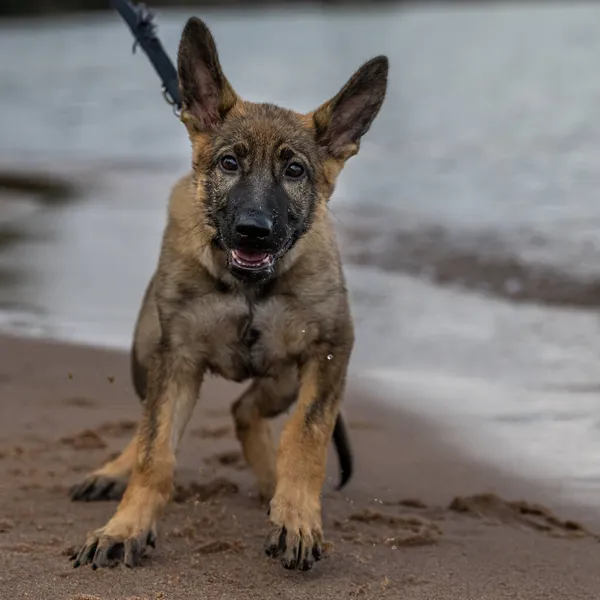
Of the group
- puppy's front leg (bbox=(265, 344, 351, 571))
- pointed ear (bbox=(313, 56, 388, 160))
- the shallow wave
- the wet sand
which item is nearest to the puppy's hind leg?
the wet sand

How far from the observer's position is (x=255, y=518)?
16.2ft

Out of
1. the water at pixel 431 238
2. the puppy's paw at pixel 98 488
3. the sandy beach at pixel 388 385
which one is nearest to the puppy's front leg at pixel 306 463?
the sandy beach at pixel 388 385

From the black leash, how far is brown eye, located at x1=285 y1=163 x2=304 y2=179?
1183mm

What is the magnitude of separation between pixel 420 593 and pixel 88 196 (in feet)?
38.6

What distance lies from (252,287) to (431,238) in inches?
311

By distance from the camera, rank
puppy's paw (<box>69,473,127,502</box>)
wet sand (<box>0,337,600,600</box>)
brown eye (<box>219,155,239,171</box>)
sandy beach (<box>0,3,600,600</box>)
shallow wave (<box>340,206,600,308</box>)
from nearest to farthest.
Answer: wet sand (<box>0,337,600,600</box>) < sandy beach (<box>0,3,600,600</box>) < brown eye (<box>219,155,239,171</box>) < puppy's paw (<box>69,473,127,502</box>) < shallow wave (<box>340,206,600,308</box>)

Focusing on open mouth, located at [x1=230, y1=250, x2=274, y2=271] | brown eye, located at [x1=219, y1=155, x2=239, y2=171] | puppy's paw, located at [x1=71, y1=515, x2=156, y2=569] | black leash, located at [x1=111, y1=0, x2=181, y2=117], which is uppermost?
black leash, located at [x1=111, y1=0, x2=181, y2=117]

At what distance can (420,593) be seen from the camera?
4.05 m

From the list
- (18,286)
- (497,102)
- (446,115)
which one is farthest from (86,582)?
(497,102)

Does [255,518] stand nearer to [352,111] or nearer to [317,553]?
[317,553]

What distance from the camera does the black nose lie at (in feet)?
13.8

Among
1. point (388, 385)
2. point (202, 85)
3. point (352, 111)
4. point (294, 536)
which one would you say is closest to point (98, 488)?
point (294, 536)

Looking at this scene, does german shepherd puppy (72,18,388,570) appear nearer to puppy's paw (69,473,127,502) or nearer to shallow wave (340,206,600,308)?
puppy's paw (69,473,127,502)

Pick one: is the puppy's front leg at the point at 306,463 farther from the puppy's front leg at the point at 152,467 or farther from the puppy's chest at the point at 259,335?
the puppy's front leg at the point at 152,467
